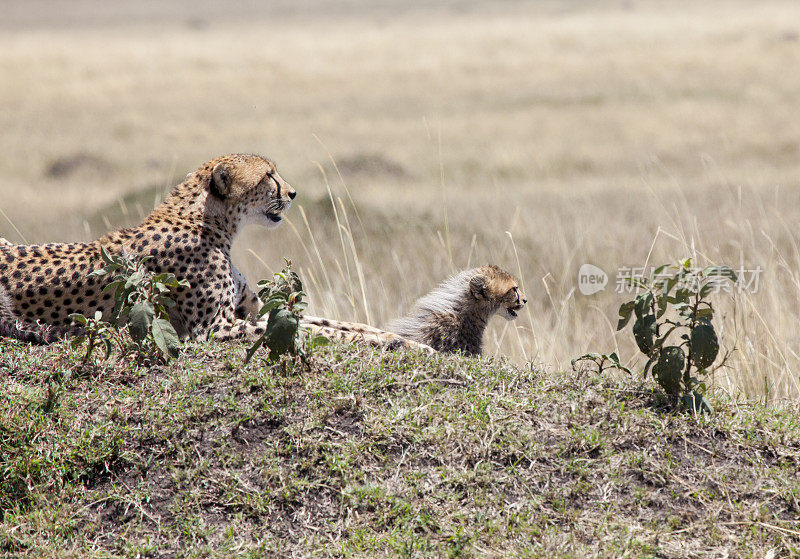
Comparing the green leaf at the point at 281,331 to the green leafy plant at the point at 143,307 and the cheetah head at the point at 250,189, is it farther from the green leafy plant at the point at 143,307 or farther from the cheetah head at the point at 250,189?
the cheetah head at the point at 250,189

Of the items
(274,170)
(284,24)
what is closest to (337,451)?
(274,170)

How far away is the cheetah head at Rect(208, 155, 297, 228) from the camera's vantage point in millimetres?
4340

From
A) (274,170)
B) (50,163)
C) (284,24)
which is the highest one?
(284,24)

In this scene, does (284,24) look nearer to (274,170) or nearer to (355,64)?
(355,64)

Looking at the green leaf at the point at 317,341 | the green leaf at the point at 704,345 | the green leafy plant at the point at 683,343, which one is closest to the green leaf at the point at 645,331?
the green leafy plant at the point at 683,343

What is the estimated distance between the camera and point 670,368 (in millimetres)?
3449

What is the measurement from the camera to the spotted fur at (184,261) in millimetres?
4012

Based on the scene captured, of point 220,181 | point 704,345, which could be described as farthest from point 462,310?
point 704,345

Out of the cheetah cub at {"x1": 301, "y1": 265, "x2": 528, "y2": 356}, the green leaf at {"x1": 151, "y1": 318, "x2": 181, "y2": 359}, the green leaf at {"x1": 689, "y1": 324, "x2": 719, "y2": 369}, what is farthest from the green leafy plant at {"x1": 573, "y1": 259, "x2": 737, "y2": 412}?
the green leaf at {"x1": 151, "y1": 318, "x2": 181, "y2": 359}

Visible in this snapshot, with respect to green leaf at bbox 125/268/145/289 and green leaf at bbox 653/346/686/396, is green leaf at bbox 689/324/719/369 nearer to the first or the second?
green leaf at bbox 653/346/686/396

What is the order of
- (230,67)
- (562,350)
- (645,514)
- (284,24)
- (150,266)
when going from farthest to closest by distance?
(284,24), (230,67), (562,350), (150,266), (645,514)

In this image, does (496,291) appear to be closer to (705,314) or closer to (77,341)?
(705,314)

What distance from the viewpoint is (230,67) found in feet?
107

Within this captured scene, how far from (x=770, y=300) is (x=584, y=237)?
3.31m
